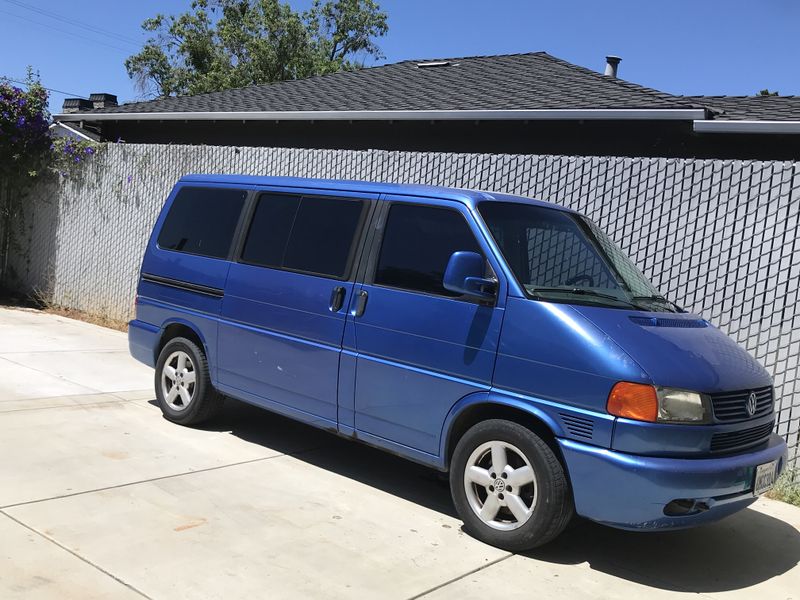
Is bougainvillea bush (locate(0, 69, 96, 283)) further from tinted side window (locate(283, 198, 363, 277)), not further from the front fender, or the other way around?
the front fender

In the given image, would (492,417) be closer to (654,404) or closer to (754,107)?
(654,404)

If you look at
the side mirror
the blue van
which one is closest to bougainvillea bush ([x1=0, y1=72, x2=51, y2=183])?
the blue van

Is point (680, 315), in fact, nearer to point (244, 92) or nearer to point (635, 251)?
point (635, 251)

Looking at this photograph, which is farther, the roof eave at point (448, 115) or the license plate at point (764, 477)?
the roof eave at point (448, 115)

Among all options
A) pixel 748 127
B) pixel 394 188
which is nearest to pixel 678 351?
pixel 394 188

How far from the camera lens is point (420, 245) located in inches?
203

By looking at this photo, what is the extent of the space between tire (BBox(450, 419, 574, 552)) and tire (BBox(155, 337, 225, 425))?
8.40 feet

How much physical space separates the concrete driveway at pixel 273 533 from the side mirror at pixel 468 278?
1.50m

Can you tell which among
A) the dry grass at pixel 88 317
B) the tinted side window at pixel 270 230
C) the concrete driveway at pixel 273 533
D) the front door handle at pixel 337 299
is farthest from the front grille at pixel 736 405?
the dry grass at pixel 88 317

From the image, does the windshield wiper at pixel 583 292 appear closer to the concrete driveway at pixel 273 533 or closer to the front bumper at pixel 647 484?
the front bumper at pixel 647 484

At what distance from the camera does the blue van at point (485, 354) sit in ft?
13.7

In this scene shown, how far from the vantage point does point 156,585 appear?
149 inches

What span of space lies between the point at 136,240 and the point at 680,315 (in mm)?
8651

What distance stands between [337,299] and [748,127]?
5516mm
